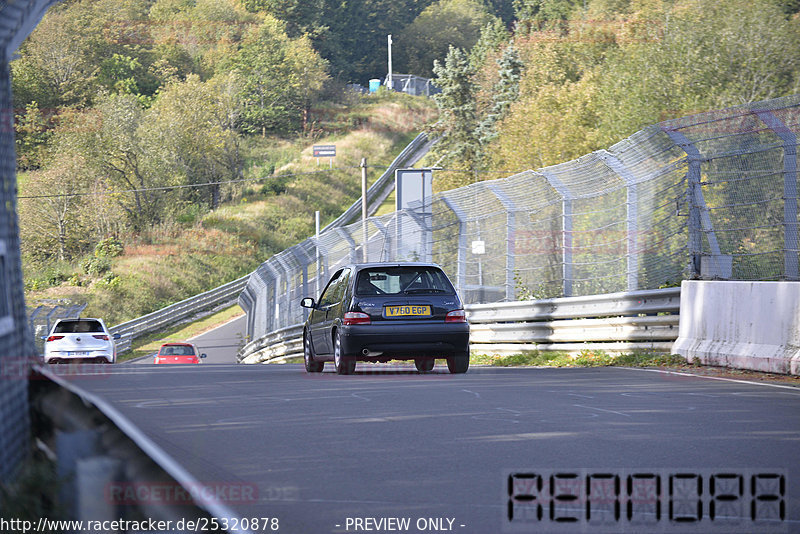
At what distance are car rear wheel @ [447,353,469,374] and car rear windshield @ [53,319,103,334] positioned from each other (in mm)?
12932

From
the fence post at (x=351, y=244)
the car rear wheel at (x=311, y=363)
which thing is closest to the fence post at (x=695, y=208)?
the car rear wheel at (x=311, y=363)

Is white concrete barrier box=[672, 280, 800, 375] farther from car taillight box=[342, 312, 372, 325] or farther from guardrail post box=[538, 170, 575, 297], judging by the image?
car taillight box=[342, 312, 372, 325]

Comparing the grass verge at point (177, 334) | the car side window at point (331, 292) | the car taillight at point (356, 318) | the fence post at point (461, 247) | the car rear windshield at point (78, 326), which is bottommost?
the grass verge at point (177, 334)

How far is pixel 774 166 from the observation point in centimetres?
1279

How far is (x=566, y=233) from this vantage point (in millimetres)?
16938

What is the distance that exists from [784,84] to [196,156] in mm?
52674

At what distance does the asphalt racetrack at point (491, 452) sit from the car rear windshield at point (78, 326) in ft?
45.5

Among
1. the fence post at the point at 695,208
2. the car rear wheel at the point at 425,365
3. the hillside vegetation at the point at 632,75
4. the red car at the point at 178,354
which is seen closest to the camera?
the fence post at the point at 695,208

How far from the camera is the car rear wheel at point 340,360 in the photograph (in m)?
13.7

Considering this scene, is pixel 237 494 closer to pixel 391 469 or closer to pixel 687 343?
pixel 391 469

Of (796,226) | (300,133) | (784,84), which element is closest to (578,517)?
(796,226)

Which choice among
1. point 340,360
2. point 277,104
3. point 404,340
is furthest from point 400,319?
point 277,104

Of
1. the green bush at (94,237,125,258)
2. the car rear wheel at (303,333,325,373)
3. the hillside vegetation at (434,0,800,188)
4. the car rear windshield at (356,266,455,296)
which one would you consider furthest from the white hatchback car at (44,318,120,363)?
the green bush at (94,237,125,258)

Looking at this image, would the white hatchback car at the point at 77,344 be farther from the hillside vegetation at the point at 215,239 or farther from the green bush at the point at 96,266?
the green bush at the point at 96,266
